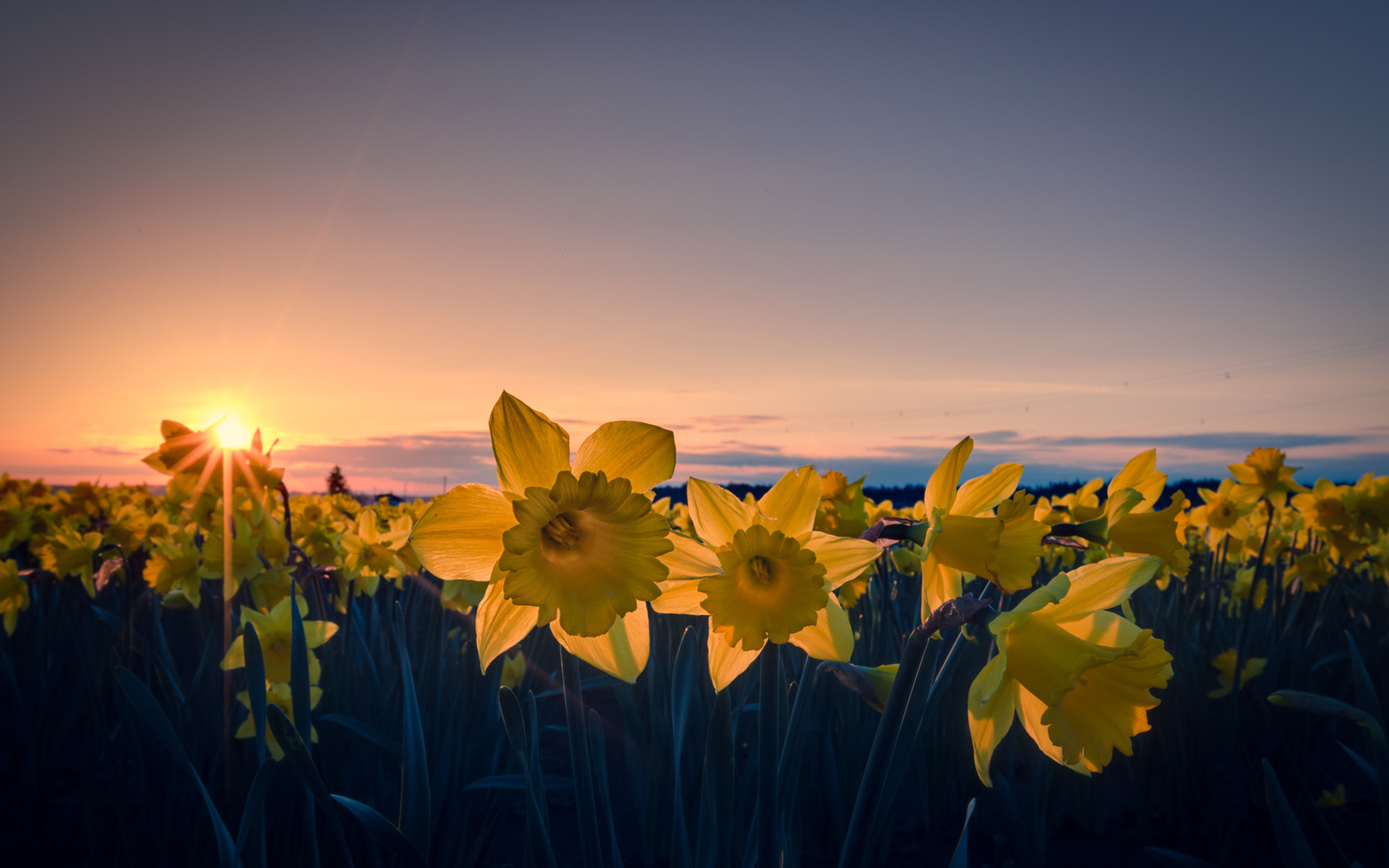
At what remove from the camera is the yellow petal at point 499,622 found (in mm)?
1149

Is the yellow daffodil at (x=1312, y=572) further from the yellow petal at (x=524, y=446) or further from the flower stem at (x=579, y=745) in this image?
the yellow petal at (x=524, y=446)

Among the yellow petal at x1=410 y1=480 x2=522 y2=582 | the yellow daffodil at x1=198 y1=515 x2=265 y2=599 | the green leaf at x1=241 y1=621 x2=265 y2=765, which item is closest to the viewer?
the yellow petal at x1=410 y1=480 x2=522 y2=582

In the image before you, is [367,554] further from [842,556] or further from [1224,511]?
[1224,511]

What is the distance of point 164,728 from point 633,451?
57.7 inches

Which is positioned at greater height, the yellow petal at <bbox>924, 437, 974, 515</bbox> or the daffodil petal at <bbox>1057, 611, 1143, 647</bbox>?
the yellow petal at <bbox>924, 437, 974, 515</bbox>

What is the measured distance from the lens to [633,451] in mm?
1085

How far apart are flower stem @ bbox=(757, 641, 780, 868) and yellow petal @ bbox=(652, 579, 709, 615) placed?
143 mm

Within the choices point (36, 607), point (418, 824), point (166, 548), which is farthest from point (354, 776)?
point (36, 607)

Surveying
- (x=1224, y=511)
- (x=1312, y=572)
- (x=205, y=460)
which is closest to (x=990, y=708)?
(x=205, y=460)

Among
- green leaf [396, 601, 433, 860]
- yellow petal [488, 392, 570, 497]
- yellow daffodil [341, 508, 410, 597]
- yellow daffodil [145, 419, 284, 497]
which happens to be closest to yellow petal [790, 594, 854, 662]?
yellow petal [488, 392, 570, 497]

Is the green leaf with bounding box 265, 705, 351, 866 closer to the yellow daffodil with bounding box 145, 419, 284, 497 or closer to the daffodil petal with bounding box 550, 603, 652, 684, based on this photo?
the daffodil petal with bounding box 550, 603, 652, 684

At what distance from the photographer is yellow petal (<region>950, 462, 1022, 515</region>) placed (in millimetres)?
1377

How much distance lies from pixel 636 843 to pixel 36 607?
4223mm

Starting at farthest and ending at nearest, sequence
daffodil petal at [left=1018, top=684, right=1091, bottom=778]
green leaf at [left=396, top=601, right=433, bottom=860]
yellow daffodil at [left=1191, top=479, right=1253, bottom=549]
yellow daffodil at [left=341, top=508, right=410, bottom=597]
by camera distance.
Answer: yellow daffodil at [left=1191, top=479, right=1253, bottom=549], yellow daffodil at [left=341, top=508, right=410, bottom=597], green leaf at [left=396, top=601, right=433, bottom=860], daffodil petal at [left=1018, top=684, right=1091, bottom=778]
